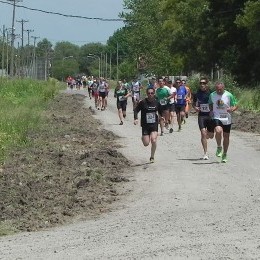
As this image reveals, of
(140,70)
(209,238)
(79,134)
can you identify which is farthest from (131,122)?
(140,70)

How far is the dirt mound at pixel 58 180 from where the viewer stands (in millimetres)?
12109

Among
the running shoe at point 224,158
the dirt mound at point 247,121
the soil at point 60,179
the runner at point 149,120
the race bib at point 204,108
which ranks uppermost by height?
the race bib at point 204,108

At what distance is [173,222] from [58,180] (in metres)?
5.01

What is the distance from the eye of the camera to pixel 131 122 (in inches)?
1313

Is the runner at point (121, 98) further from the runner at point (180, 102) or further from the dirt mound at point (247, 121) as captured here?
the dirt mound at point (247, 121)

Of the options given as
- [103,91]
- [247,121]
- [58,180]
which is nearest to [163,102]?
[247,121]

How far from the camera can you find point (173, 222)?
35.4 ft

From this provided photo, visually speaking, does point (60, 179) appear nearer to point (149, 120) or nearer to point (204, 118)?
point (149, 120)

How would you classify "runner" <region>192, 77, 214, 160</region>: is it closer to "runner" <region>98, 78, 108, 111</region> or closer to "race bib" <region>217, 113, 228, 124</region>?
"race bib" <region>217, 113, 228, 124</region>

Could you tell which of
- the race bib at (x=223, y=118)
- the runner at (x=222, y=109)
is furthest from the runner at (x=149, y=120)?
the race bib at (x=223, y=118)

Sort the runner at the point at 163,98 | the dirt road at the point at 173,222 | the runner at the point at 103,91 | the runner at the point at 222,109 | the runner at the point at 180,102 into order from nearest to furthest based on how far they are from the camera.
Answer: the dirt road at the point at 173,222 → the runner at the point at 222,109 → the runner at the point at 163,98 → the runner at the point at 180,102 → the runner at the point at 103,91

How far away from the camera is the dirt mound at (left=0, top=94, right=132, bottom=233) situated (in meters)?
12.1

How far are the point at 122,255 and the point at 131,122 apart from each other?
24.7m

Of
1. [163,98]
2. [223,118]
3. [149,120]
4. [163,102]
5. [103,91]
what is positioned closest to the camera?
[223,118]
